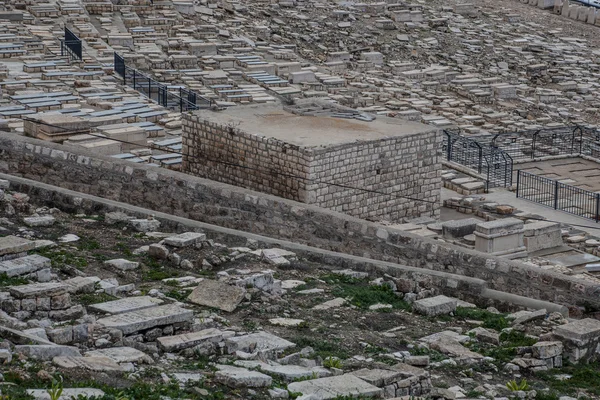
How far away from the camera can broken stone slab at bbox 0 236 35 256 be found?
12.6m

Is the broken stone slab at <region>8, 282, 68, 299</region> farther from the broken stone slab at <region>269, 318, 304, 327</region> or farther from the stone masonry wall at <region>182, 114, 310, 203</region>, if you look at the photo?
the stone masonry wall at <region>182, 114, 310, 203</region>

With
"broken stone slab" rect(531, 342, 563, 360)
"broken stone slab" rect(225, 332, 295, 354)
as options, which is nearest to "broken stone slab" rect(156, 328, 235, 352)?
"broken stone slab" rect(225, 332, 295, 354)

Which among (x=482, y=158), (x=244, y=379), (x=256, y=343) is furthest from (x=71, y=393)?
(x=482, y=158)

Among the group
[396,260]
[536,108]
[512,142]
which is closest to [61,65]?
[512,142]

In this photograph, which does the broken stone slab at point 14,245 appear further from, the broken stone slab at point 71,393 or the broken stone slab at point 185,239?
the broken stone slab at point 71,393

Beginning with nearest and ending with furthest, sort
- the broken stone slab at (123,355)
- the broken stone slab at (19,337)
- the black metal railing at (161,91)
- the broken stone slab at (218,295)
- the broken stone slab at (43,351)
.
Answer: the broken stone slab at (43,351) → the broken stone slab at (19,337) → the broken stone slab at (123,355) → the broken stone slab at (218,295) → the black metal railing at (161,91)

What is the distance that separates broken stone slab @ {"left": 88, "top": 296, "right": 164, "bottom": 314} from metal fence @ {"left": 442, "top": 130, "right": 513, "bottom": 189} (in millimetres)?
13561

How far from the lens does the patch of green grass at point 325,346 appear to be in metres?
10.8

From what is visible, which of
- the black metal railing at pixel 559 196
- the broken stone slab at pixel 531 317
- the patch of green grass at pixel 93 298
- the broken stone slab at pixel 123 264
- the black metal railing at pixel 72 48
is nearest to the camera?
the patch of green grass at pixel 93 298

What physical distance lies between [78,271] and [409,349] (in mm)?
3838

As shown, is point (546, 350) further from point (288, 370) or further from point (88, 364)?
point (88, 364)

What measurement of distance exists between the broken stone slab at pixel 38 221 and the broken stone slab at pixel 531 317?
6109mm

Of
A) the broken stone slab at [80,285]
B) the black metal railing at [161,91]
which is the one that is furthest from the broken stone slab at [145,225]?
the black metal railing at [161,91]

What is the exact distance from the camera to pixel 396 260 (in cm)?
1536
